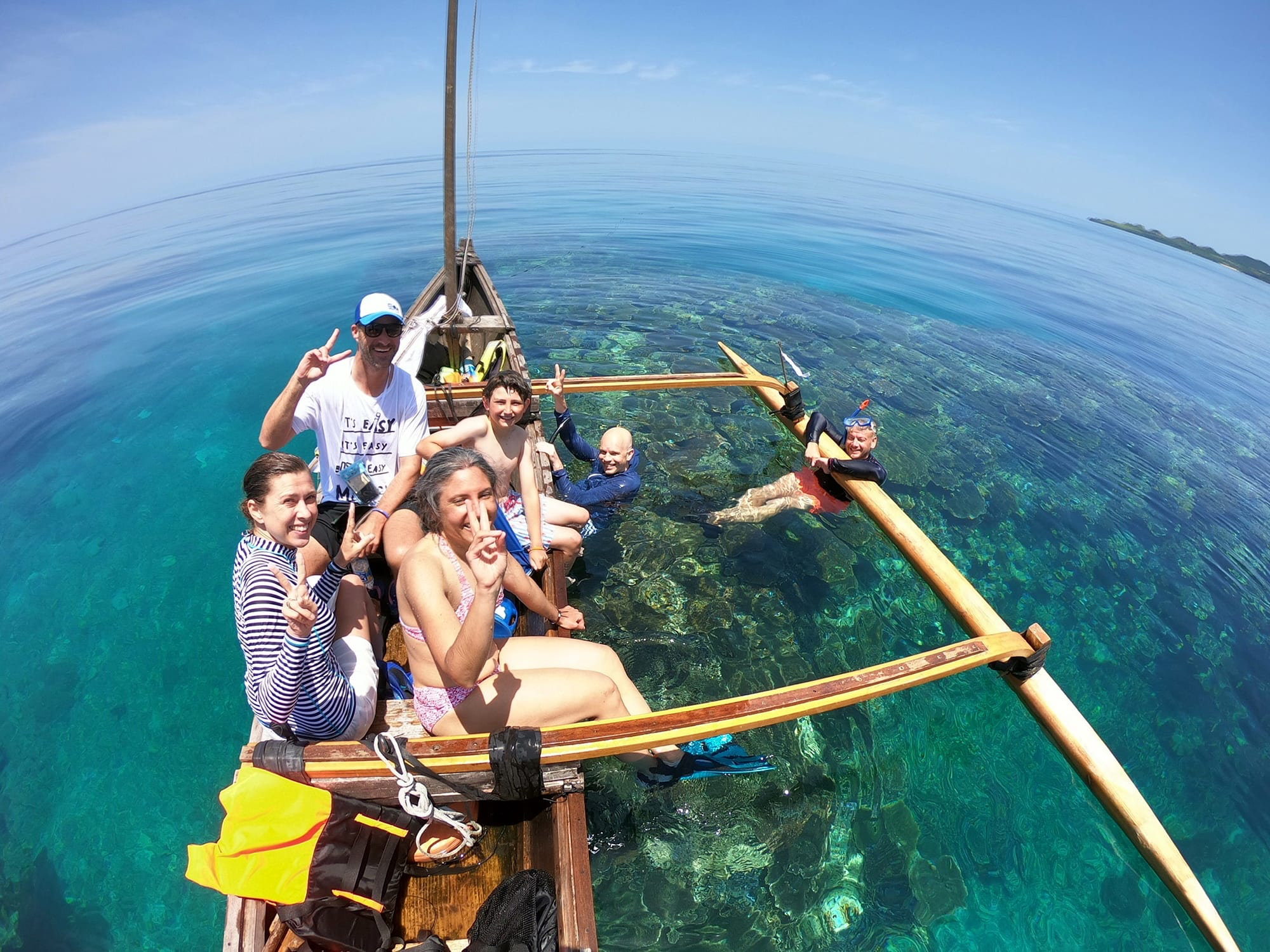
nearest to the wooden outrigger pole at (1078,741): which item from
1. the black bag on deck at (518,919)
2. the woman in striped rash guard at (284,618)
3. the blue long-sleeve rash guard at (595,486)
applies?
the blue long-sleeve rash guard at (595,486)

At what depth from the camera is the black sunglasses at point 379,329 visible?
3900mm

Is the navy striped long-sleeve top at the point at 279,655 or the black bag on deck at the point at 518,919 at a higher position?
the navy striped long-sleeve top at the point at 279,655

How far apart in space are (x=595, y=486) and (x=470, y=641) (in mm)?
A: 4000

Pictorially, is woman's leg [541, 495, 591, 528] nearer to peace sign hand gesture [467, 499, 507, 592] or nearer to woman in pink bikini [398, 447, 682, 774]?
woman in pink bikini [398, 447, 682, 774]

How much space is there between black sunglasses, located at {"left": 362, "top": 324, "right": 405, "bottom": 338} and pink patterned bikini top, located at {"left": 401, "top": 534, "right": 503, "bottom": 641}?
74.2 inches

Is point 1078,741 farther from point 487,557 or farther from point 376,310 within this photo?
point 376,310

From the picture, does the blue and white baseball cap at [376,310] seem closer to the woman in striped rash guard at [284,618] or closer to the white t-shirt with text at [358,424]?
the white t-shirt with text at [358,424]

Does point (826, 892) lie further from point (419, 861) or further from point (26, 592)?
point (26, 592)

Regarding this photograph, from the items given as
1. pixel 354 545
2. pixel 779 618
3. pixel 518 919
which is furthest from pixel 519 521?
pixel 518 919

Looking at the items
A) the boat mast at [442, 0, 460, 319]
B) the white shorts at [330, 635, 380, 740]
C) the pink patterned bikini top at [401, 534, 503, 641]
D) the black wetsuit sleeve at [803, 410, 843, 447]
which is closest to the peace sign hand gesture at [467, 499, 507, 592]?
the pink patterned bikini top at [401, 534, 503, 641]

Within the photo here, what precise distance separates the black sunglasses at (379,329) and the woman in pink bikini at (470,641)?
1628mm

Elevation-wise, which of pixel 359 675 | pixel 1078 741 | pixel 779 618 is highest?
pixel 359 675

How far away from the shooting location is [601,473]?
21.6 feet

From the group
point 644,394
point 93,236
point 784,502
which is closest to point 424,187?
point 93,236
